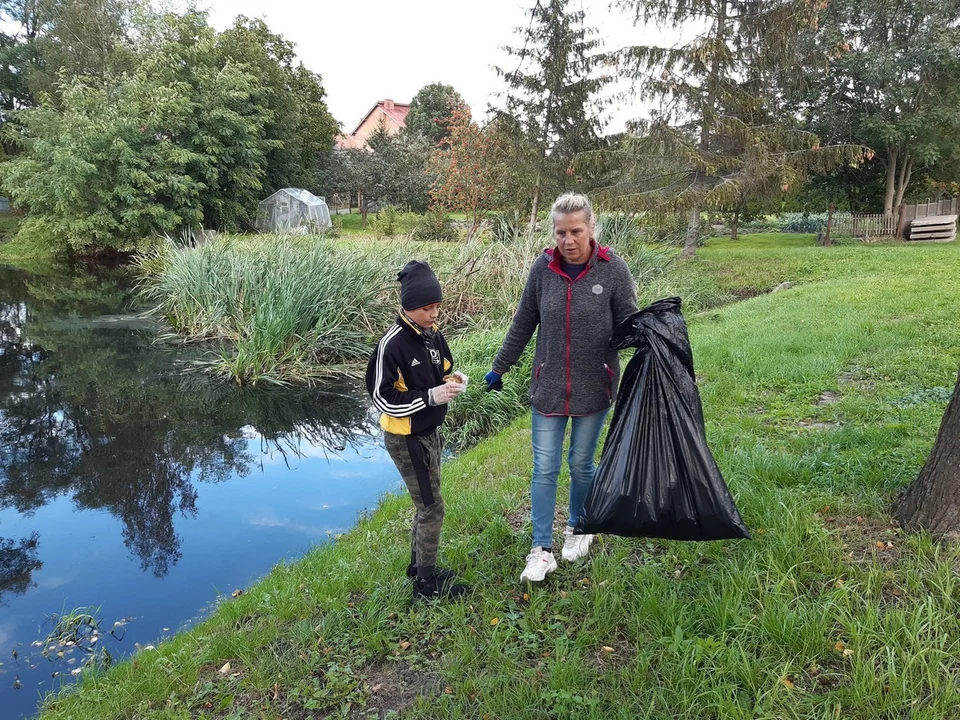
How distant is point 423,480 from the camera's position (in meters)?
2.86

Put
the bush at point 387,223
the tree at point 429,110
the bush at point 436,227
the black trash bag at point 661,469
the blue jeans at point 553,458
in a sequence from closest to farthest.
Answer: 1. the black trash bag at point 661,469
2. the blue jeans at point 553,458
3. the bush at point 436,227
4. the bush at point 387,223
5. the tree at point 429,110

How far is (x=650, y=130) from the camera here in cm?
1631

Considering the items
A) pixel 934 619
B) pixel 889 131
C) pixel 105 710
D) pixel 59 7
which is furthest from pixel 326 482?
pixel 59 7

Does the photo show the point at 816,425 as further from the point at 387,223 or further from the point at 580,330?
the point at 387,223

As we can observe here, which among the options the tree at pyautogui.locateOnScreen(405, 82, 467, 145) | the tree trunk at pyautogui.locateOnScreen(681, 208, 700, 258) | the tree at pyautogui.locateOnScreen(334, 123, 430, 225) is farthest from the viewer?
the tree at pyautogui.locateOnScreen(405, 82, 467, 145)

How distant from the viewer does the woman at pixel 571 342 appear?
109 inches

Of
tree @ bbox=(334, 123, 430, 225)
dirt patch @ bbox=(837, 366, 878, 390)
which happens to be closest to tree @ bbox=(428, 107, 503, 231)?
tree @ bbox=(334, 123, 430, 225)

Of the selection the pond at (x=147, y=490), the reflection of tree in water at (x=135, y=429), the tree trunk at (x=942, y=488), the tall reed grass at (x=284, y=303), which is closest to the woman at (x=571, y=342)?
the tree trunk at (x=942, y=488)

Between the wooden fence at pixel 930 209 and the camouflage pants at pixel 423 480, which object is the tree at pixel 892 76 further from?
the camouflage pants at pixel 423 480

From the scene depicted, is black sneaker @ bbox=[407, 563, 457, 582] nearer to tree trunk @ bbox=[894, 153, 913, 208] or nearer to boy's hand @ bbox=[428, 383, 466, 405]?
boy's hand @ bbox=[428, 383, 466, 405]

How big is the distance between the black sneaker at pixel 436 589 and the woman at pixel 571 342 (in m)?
0.33

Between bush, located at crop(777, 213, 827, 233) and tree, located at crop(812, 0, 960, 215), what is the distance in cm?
666

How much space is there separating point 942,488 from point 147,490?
232 inches

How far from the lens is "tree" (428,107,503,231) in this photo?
2130 cm
